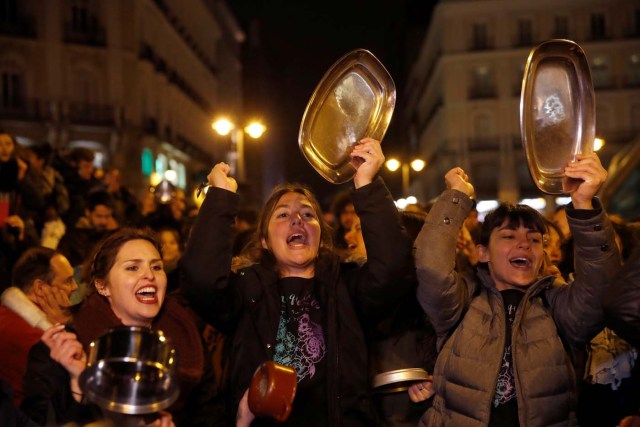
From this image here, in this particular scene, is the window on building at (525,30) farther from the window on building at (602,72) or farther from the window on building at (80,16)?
the window on building at (80,16)

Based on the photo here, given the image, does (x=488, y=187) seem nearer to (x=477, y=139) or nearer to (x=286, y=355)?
(x=477, y=139)

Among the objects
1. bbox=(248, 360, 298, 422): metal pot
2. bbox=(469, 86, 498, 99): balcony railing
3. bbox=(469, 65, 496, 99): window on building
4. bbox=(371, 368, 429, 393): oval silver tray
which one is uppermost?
bbox=(469, 65, 496, 99): window on building

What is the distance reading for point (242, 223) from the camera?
8.03m

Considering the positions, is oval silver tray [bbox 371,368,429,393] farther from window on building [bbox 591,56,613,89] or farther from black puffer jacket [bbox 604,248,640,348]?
window on building [bbox 591,56,613,89]

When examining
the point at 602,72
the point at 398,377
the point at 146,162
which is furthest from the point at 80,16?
the point at 398,377

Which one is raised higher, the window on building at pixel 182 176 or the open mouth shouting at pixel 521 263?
the window on building at pixel 182 176

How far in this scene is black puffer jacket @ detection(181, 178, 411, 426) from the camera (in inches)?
143

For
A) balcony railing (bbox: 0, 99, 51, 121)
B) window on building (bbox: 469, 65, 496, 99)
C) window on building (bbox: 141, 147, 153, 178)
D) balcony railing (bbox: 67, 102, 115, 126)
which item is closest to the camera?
balcony railing (bbox: 0, 99, 51, 121)

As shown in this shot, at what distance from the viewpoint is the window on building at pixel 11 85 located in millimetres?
36438

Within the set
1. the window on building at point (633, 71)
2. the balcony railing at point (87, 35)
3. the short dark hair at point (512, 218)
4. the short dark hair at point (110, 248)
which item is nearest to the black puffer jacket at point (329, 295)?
the short dark hair at point (110, 248)

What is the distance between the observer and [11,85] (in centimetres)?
3666

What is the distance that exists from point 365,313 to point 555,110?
50.4 inches

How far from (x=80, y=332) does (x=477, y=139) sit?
53979 millimetres

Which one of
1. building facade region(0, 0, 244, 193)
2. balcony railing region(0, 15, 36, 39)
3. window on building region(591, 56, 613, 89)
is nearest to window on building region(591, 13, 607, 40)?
window on building region(591, 56, 613, 89)
